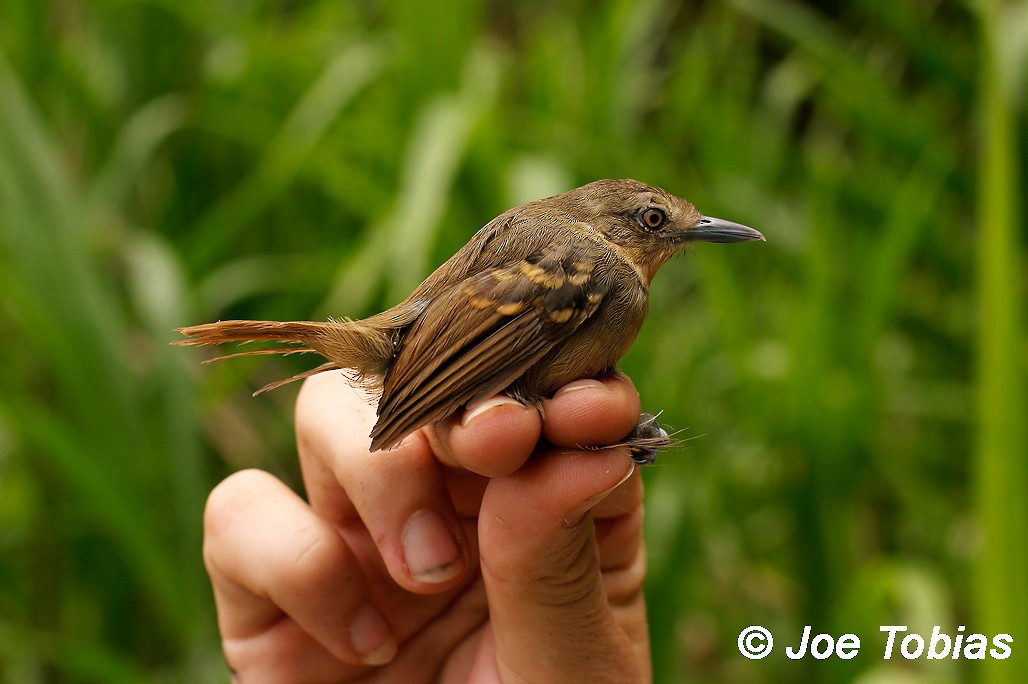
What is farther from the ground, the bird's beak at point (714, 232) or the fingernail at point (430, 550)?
the bird's beak at point (714, 232)

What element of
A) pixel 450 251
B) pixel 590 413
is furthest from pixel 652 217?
pixel 450 251

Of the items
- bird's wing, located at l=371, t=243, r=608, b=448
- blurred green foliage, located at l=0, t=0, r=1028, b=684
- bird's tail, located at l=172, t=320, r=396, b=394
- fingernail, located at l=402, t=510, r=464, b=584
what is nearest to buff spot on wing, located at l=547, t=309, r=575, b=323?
bird's wing, located at l=371, t=243, r=608, b=448

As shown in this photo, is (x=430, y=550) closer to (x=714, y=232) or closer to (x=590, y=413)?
(x=590, y=413)

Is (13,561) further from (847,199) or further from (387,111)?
(847,199)

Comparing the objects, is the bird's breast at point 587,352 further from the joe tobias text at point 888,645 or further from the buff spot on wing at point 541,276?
the joe tobias text at point 888,645

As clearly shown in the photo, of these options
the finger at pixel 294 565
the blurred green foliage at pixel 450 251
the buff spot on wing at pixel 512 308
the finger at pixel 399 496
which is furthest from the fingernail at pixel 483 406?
the blurred green foliage at pixel 450 251

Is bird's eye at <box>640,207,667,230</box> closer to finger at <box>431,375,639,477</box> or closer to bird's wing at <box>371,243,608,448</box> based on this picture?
bird's wing at <box>371,243,608,448</box>

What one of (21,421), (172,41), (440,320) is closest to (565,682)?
(440,320)
